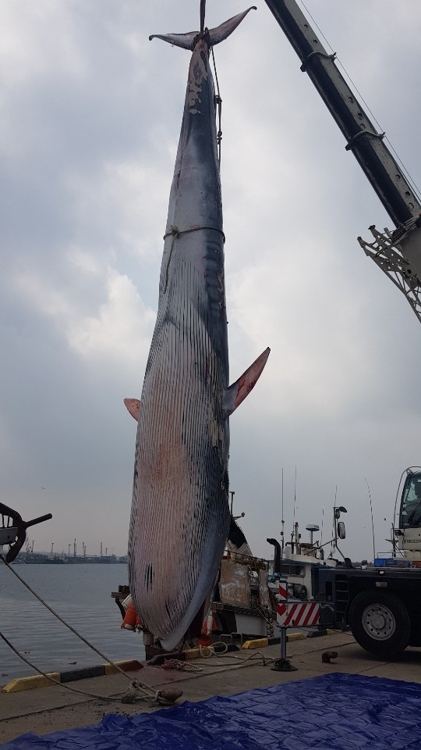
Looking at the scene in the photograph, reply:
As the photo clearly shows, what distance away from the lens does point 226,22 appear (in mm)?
3924

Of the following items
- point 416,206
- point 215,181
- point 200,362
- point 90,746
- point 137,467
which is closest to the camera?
point 137,467

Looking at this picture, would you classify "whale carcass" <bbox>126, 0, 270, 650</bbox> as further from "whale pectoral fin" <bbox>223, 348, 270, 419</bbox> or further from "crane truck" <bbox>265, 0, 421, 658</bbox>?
→ "crane truck" <bbox>265, 0, 421, 658</bbox>

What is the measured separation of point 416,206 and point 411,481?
165 inches

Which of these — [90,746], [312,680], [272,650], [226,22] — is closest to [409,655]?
[272,650]

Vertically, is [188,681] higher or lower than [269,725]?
higher

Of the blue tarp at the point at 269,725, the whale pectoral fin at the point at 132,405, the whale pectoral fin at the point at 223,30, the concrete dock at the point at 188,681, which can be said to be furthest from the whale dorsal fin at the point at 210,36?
the concrete dock at the point at 188,681

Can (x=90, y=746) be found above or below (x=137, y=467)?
below

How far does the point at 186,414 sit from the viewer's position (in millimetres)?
2539

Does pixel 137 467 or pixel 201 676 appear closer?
pixel 137 467

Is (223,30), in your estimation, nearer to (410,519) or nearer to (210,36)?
(210,36)

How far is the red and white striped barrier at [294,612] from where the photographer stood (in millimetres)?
7328

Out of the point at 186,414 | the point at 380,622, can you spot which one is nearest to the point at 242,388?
the point at 186,414

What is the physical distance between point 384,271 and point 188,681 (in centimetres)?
679

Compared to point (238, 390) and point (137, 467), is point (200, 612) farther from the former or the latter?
point (238, 390)
